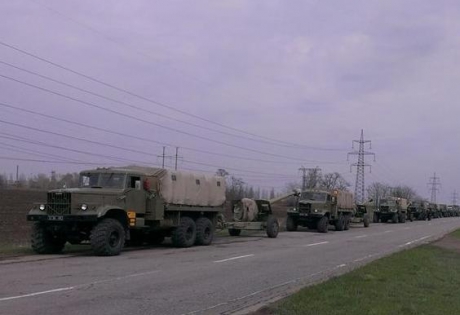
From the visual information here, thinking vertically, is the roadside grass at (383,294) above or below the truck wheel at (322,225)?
below

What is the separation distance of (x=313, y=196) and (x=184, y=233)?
17.6 metres

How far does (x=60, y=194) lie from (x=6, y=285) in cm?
687

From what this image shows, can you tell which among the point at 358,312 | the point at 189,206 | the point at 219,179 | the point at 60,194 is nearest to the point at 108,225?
the point at 60,194

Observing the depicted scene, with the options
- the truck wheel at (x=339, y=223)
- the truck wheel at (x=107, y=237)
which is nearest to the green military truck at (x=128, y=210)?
the truck wheel at (x=107, y=237)

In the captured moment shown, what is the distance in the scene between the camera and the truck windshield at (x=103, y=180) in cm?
2031

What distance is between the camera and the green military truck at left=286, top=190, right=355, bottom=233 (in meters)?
37.3

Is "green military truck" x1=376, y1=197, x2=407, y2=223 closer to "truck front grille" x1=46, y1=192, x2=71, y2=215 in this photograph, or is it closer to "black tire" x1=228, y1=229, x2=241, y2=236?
"black tire" x1=228, y1=229, x2=241, y2=236

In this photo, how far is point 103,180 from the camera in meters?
20.5

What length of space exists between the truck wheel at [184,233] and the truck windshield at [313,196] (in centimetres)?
1633

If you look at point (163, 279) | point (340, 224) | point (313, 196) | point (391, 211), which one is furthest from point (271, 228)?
Result: point (391, 211)

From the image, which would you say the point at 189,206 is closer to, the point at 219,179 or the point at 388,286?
the point at 219,179

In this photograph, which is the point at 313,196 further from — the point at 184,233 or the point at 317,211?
the point at 184,233

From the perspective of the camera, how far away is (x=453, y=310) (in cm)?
948

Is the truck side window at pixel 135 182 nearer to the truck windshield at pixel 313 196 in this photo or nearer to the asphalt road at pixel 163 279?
the asphalt road at pixel 163 279
